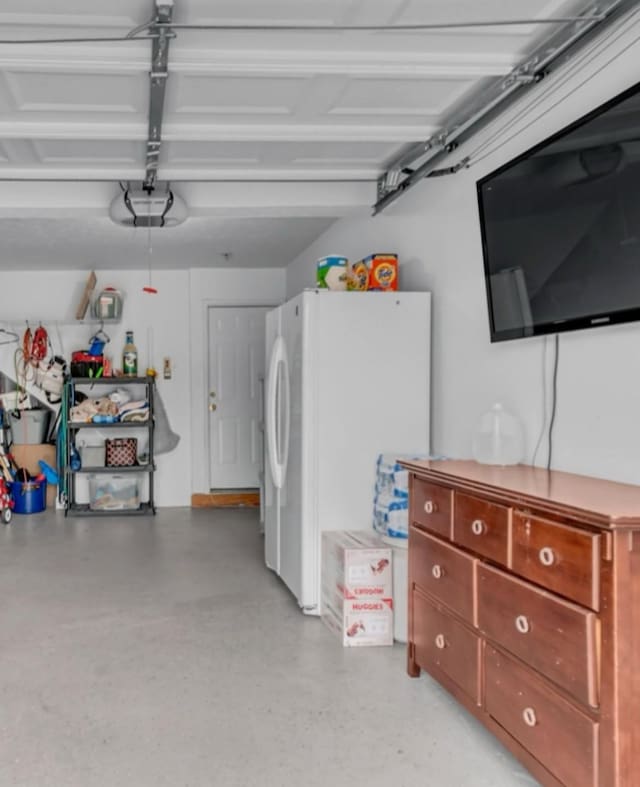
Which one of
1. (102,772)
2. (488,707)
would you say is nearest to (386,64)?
(488,707)

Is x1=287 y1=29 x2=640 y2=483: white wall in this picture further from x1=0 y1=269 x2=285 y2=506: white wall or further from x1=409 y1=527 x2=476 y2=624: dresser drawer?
x1=0 y1=269 x2=285 y2=506: white wall

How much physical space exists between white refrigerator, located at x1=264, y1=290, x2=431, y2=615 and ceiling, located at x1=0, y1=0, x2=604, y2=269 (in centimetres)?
83

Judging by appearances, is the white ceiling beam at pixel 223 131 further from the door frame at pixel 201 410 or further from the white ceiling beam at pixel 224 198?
the door frame at pixel 201 410

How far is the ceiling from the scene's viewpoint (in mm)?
2139

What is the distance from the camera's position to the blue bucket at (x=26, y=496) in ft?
20.6

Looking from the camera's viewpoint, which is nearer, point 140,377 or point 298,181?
point 298,181

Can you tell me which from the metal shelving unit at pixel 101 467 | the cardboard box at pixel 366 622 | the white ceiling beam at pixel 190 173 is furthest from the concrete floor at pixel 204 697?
the white ceiling beam at pixel 190 173

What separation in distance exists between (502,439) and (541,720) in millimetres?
1115

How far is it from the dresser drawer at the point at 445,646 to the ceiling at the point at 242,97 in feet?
6.60

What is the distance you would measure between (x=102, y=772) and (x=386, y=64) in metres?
2.57

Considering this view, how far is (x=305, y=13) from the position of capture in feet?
6.99

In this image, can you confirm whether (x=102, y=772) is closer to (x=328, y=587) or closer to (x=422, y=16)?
(x=328, y=587)

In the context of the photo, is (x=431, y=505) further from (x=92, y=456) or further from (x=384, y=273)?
(x=92, y=456)

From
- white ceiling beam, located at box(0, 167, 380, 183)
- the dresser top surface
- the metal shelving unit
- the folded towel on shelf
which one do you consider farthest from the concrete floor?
white ceiling beam, located at box(0, 167, 380, 183)
